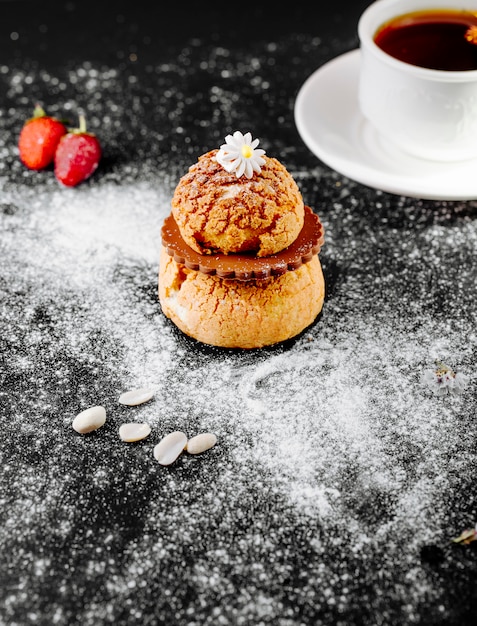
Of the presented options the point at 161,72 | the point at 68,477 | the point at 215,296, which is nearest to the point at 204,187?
the point at 215,296

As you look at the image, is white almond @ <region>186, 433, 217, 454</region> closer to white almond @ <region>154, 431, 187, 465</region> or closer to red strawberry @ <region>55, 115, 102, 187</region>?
white almond @ <region>154, 431, 187, 465</region>

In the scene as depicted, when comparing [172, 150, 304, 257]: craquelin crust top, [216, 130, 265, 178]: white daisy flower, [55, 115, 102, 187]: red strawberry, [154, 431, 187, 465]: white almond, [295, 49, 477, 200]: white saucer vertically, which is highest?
[216, 130, 265, 178]: white daisy flower

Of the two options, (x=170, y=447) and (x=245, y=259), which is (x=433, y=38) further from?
(x=170, y=447)

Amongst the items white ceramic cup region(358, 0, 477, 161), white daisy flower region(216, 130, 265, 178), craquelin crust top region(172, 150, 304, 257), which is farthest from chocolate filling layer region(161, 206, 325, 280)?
white ceramic cup region(358, 0, 477, 161)

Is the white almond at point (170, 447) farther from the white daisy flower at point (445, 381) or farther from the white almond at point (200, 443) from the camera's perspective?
the white daisy flower at point (445, 381)

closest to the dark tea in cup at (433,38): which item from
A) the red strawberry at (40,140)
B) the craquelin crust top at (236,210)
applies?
the craquelin crust top at (236,210)
